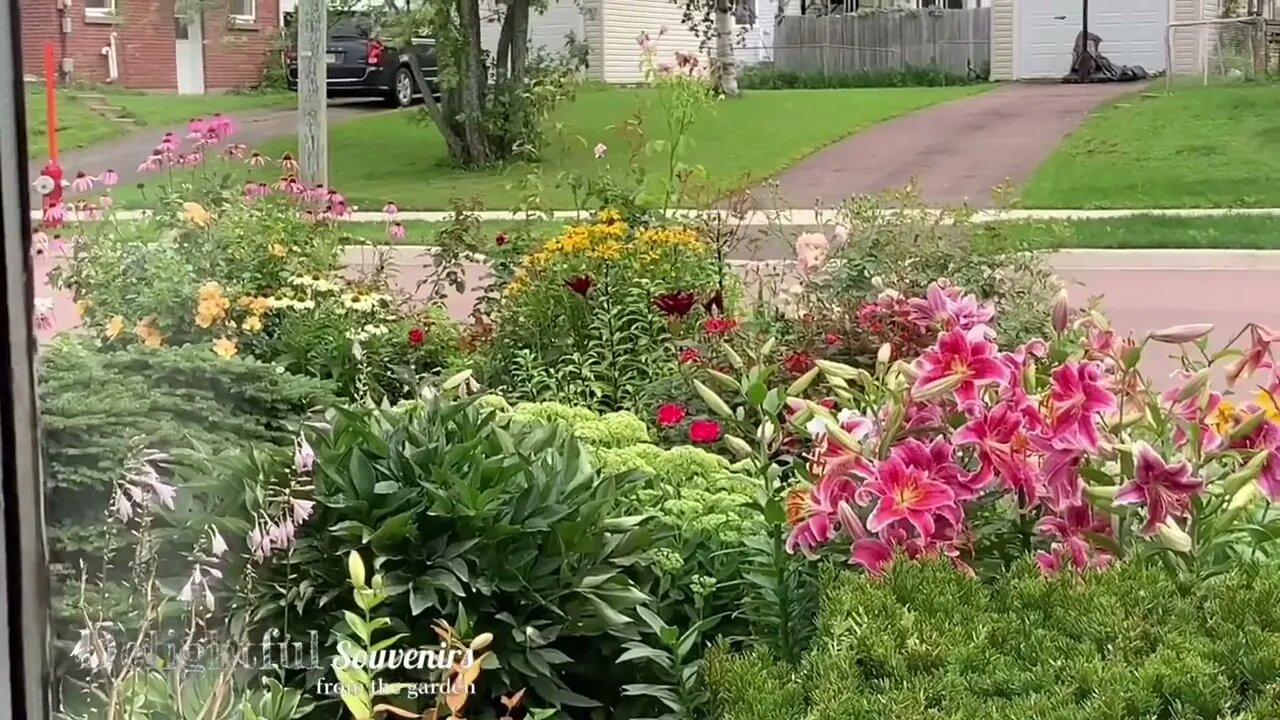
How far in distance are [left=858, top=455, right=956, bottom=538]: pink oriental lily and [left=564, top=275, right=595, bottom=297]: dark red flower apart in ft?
4.74

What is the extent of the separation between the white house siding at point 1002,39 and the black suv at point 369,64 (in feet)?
18.1

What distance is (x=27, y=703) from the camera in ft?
2.93

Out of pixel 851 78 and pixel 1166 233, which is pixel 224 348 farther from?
pixel 851 78

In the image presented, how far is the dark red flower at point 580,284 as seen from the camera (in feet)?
8.71

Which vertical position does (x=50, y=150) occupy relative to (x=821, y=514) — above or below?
above

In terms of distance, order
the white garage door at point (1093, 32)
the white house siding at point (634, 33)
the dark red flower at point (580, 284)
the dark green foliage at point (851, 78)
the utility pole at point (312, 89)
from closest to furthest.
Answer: the utility pole at point (312, 89) < the dark red flower at point (580, 284) < the white house siding at point (634, 33) < the dark green foliage at point (851, 78) < the white garage door at point (1093, 32)

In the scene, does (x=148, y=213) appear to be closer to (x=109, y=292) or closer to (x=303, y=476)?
(x=109, y=292)

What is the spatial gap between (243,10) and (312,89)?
887 millimetres

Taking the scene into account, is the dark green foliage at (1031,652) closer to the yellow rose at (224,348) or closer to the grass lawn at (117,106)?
the grass lawn at (117,106)

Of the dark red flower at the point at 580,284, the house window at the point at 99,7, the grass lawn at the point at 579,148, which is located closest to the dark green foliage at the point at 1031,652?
the house window at the point at 99,7

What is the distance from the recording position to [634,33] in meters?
3.33

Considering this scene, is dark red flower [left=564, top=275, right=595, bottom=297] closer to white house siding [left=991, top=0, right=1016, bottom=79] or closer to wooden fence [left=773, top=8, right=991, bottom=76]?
wooden fence [left=773, top=8, right=991, bottom=76]

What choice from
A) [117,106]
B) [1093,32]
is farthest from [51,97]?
[1093,32]

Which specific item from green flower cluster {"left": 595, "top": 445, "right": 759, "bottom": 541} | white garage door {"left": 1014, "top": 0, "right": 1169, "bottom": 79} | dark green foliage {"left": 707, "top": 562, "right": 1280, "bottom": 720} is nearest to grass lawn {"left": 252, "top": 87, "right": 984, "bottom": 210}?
green flower cluster {"left": 595, "top": 445, "right": 759, "bottom": 541}
